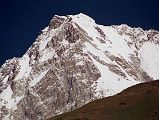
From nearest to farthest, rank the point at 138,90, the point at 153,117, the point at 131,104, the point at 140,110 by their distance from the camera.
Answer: the point at 153,117 → the point at 140,110 → the point at 131,104 → the point at 138,90

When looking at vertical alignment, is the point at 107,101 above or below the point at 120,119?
above

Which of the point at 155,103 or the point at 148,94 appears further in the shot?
the point at 148,94

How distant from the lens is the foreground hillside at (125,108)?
7625 centimetres

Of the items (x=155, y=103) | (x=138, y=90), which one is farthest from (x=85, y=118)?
(x=138, y=90)

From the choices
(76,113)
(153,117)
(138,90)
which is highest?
(138,90)

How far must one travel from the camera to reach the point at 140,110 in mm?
78875

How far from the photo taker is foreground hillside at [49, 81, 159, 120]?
76250mm

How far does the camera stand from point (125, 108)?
82.3 m

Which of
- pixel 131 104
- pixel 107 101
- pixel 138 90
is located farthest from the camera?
pixel 138 90

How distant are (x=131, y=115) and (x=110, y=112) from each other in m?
5.11

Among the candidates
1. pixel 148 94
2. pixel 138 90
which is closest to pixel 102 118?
pixel 148 94

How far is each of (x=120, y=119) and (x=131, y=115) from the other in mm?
Result: 2546

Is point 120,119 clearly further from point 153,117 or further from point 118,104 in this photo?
point 118,104

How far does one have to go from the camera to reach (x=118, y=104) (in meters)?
85.9
